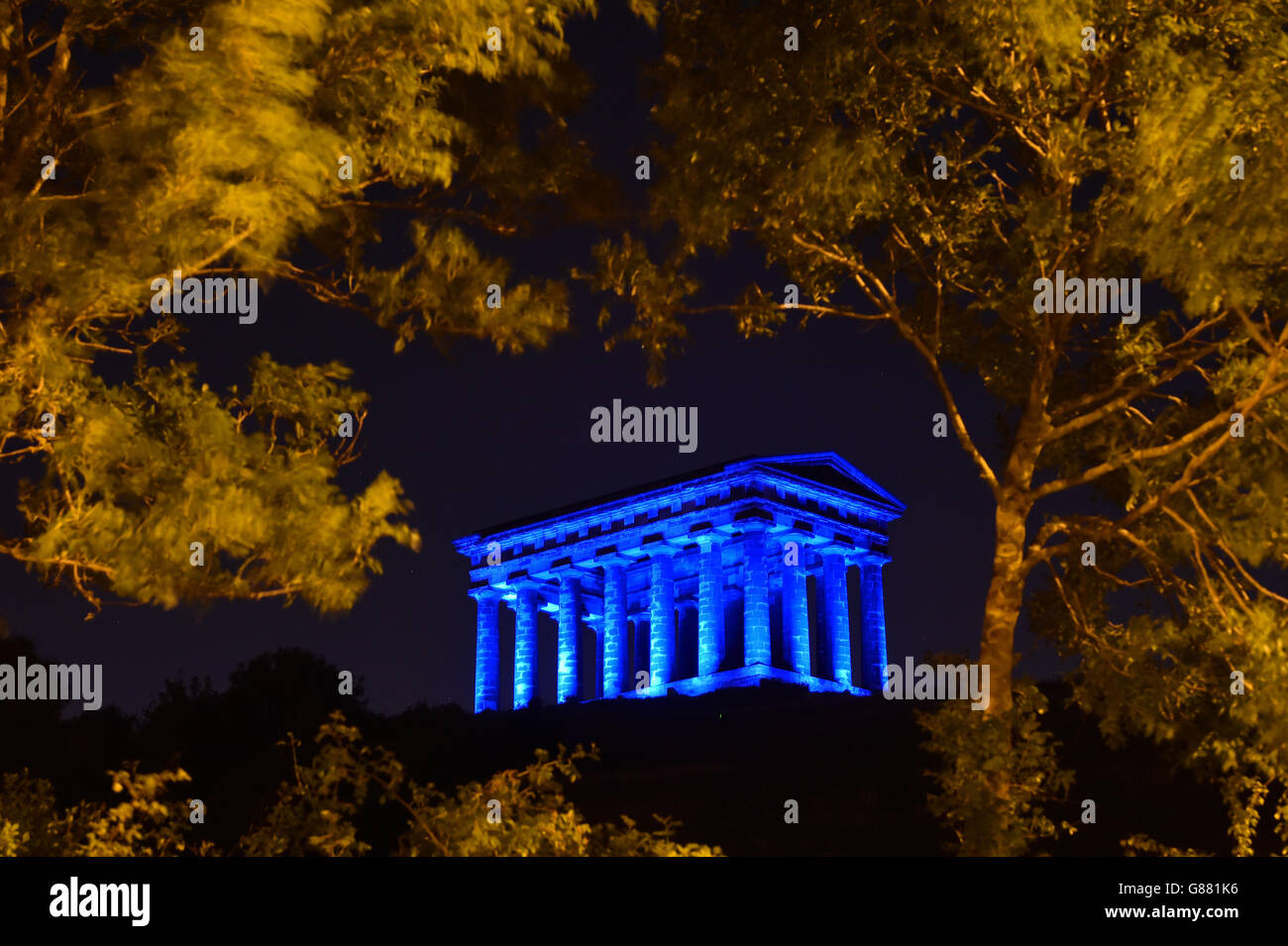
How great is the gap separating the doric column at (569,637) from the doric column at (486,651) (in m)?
3.53

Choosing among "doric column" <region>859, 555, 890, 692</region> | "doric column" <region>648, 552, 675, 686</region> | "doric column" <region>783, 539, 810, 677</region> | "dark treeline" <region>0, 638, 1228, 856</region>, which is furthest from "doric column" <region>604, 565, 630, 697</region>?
"dark treeline" <region>0, 638, 1228, 856</region>

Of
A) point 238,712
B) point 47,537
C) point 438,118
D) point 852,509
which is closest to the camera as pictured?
point 47,537

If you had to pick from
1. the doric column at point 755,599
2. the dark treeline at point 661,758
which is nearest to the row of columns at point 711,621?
the doric column at point 755,599

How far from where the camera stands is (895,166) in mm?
17031

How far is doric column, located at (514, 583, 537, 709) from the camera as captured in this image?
2719 inches

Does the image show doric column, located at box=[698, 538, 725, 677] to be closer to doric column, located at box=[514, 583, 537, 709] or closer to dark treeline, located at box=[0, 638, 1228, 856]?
doric column, located at box=[514, 583, 537, 709]

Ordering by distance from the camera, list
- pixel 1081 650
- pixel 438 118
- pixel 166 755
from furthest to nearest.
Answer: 1. pixel 166 755
2. pixel 1081 650
3. pixel 438 118

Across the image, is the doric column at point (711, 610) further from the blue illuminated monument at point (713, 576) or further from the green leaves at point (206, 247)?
the green leaves at point (206, 247)

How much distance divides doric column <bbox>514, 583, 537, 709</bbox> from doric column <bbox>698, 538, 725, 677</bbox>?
31.7ft

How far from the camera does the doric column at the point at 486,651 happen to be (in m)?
70.2

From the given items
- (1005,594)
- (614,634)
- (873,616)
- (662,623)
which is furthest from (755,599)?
(1005,594)

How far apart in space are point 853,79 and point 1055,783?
27.1ft
